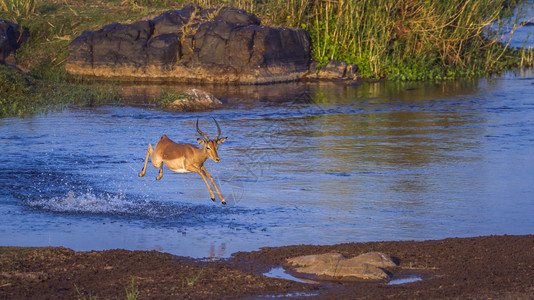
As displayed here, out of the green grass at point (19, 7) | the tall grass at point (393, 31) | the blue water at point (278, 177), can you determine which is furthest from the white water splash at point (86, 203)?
the green grass at point (19, 7)

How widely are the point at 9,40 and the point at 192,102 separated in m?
8.96

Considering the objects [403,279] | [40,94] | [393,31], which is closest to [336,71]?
[393,31]

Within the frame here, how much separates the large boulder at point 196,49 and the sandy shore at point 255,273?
15801mm

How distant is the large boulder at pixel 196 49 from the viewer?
23.4m

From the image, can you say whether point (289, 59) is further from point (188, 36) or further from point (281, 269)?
point (281, 269)

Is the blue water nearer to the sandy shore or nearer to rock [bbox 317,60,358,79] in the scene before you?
the sandy shore

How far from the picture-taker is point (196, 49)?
23828 millimetres

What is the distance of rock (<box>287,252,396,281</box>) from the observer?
7.08 metres

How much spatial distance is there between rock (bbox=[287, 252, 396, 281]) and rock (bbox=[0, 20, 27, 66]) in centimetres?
1987

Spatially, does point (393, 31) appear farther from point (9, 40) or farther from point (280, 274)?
point (280, 274)

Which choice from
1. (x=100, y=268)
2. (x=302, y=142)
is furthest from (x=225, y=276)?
(x=302, y=142)

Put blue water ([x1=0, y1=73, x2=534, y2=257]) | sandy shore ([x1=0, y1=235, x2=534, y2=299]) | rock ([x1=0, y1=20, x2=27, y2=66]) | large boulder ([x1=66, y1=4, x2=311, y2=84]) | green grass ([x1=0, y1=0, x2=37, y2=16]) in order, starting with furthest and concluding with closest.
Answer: green grass ([x1=0, y1=0, x2=37, y2=16]), rock ([x1=0, y1=20, x2=27, y2=66]), large boulder ([x1=66, y1=4, x2=311, y2=84]), blue water ([x1=0, y1=73, x2=534, y2=257]), sandy shore ([x1=0, y1=235, x2=534, y2=299])

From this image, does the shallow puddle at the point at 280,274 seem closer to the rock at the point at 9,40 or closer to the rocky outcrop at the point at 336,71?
the rocky outcrop at the point at 336,71

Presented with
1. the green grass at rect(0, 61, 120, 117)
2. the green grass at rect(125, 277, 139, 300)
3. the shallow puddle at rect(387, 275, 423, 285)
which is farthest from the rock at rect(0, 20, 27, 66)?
the shallow puddle at rect(387, 275, 423, 285)
